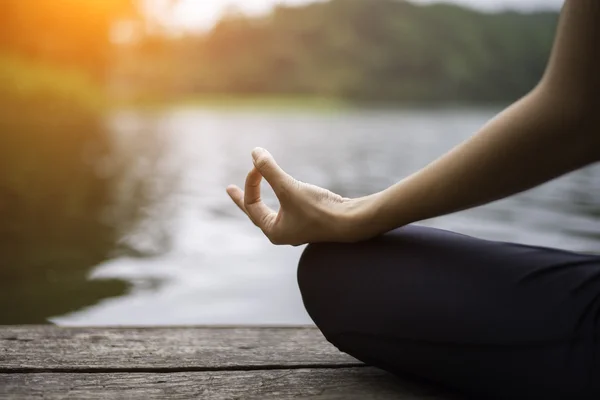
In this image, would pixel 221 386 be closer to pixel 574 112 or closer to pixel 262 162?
pixel 262 162

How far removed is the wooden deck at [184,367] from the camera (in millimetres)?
813

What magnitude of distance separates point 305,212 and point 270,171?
7 cm

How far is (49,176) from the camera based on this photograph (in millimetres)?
5707

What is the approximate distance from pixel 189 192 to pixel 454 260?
456 centimetres

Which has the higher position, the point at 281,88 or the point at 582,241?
the point at 281,88

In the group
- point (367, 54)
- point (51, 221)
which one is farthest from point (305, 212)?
point (367, 54)

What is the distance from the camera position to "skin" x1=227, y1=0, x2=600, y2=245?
61 centimetres

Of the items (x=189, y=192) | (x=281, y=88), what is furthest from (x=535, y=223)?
(x=281, y=88)

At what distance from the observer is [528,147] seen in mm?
654

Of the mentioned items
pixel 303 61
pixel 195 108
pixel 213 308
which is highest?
pixel 303 61

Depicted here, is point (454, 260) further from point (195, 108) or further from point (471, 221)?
point (195, 108)

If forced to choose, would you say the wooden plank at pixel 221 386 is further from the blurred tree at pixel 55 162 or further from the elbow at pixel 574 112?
the blurred tree at pixel 55 162

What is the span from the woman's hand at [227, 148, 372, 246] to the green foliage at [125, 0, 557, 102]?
29.7 m

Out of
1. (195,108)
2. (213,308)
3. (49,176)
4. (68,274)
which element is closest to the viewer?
(213,308)
